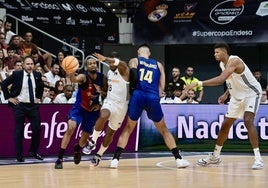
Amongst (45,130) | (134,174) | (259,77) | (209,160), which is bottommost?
(134,174)

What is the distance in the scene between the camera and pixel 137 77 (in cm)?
1309

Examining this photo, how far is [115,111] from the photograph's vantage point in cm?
1362

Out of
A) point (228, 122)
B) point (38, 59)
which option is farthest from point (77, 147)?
point (38, 59)

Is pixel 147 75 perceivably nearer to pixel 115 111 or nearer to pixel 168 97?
pixel 115 111

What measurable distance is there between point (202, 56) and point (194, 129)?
7.87 meters

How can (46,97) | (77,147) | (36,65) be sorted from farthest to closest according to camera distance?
(36,65), (46,97), (77,147)

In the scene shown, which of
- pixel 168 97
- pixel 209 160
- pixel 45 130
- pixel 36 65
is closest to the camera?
pixel 209 160

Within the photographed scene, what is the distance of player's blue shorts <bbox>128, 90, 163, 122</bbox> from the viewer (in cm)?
1300

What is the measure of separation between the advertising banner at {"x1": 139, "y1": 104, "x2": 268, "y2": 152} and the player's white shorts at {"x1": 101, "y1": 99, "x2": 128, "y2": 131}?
4819 millimetres

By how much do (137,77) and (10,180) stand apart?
3224 millimetres

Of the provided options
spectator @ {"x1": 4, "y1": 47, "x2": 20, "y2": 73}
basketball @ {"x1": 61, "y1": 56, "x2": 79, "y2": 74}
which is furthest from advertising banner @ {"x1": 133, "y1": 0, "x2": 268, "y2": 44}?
basketball @ {"x1": 61, "y1": 56, "x2": 79, "y2": 74}

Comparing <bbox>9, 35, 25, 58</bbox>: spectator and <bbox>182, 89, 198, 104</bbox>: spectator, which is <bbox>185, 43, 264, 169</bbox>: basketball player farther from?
<bbox>9, 35, 25, 58</bbox>: spectator

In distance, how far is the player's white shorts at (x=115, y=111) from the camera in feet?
Result: 44.5

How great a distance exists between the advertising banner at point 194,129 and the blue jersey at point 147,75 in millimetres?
5411
